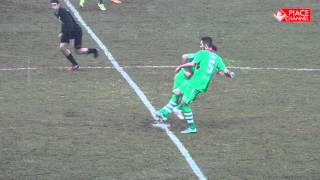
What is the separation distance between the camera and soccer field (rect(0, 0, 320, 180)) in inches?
569

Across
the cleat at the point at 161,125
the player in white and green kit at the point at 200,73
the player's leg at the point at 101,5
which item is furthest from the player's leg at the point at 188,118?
the player's leg at the point at 101,5

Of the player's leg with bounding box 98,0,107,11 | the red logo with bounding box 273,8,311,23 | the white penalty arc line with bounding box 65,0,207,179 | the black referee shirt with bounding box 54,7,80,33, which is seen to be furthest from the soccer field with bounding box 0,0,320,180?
the black referee shirt with bounding box 54,7,80,33

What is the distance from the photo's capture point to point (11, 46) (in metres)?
25.5

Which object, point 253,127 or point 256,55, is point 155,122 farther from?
point 256,55

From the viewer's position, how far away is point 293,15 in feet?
100

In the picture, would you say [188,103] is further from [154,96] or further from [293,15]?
[293,15]

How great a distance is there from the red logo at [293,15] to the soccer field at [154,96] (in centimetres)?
33

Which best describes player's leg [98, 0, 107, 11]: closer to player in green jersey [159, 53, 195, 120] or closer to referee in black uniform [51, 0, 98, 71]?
referee in black uniform [51, 0, 98, 71]

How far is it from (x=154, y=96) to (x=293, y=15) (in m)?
12.1

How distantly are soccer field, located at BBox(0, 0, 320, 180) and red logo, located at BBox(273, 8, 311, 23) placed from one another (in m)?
0.33

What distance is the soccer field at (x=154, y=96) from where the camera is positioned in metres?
14.5

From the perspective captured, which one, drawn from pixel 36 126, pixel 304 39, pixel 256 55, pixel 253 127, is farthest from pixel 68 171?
pixel 304 39

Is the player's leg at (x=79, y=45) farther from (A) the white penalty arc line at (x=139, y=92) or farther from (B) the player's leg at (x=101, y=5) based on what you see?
(B) the player's leg at (x=101, y=5)

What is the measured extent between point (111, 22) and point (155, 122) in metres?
12.0
